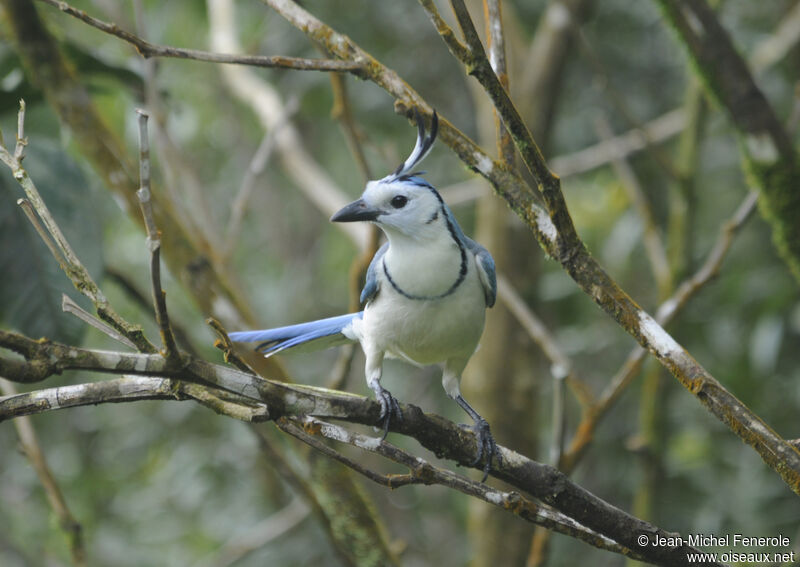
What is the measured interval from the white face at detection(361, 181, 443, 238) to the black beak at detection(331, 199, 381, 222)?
0.4 inches

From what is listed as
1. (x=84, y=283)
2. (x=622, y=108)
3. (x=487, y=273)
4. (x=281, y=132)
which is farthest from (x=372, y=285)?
(x=281, y=132)

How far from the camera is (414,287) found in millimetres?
1966

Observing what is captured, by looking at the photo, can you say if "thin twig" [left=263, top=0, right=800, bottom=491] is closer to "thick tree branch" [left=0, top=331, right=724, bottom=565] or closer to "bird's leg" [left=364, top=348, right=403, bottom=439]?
"thick tree branch" [left=0, top=331, right=724, bottom=565]

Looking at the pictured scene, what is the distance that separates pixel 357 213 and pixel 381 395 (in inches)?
19.0

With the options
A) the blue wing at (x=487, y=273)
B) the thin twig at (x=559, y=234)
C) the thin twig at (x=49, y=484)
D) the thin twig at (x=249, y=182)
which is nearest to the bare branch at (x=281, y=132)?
the thin twig at (x=249, y=182)

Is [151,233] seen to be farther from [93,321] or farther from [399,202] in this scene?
[399,202]

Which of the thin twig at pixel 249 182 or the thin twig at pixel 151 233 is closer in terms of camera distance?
the thin twig at pixel 151 233

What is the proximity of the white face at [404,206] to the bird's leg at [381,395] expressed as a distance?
1.12ft

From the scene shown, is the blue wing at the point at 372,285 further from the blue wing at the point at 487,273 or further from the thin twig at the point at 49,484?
the thin twig at the point at 49,484

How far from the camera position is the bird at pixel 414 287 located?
196cm

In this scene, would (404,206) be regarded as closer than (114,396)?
No

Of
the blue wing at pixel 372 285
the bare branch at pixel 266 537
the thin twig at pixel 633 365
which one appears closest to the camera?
the blue wing at pixel 372 285

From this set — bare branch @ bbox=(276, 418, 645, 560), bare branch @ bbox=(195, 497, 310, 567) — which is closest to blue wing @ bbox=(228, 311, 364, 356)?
bare branch @ bbox=(276, 418, 645, 560)

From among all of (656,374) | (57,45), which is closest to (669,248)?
(656,374)
